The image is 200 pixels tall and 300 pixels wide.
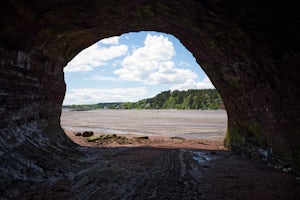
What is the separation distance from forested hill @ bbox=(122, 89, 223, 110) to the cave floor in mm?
96698

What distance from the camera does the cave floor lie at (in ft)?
25.6

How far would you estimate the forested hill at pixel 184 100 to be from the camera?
11419 centimetres

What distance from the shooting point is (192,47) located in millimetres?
15406

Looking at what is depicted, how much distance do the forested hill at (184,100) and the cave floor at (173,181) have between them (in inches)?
3807

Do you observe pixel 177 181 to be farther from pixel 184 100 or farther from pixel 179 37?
pixel 184 100

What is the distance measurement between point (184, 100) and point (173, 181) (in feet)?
390

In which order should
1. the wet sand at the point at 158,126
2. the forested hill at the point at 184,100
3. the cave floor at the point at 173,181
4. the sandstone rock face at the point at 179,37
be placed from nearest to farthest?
1. the cave floor at the point at 173,181
2. the sandstone rock face at the point at 179,37
3. the wet sand at the point at 158,126
4. the forested hill at the point at 184,100

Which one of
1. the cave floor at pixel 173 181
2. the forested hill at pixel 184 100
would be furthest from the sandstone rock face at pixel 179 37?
the forested hill at pixel 184 100

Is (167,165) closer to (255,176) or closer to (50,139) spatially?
(255,176)

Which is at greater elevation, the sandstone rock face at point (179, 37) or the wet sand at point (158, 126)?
the sandstone rock face at point (179, 37)

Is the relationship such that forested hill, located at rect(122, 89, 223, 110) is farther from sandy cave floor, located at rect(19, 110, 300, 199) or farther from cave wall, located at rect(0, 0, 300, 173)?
sandy cave floor, located at rect(19, 110, 300, 199)

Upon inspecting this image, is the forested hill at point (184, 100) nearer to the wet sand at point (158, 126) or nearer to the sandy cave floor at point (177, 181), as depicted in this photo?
the wet sand at point (158, 126)

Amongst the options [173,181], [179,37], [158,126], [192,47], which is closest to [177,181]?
[173,181]

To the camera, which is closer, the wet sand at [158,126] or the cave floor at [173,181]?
the cave floor at [173,181]
